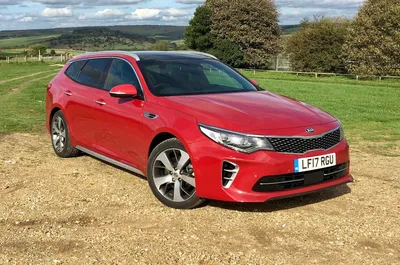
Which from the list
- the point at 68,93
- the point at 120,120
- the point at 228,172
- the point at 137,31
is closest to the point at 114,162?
the point at 120,120

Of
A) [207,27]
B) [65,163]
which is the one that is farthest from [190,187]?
[207,27]

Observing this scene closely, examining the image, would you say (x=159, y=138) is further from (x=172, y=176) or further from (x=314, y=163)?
(x=314, y=163)

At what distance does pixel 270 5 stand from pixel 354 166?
56952 mm

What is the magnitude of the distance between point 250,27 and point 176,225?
57.2 metres

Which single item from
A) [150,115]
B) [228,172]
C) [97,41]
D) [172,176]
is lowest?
[172,176]

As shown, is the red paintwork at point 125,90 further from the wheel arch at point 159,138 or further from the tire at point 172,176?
the tire at point 172,176

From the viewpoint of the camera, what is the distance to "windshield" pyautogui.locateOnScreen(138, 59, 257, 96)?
219 inches

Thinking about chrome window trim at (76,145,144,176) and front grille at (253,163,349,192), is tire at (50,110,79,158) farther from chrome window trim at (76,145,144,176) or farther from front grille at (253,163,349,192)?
front grille at (253,163,349,192)

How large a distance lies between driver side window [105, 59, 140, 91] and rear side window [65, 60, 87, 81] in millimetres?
971

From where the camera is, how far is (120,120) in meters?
5.62

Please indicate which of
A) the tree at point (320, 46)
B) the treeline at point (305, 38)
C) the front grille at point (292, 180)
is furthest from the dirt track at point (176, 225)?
the tree at point (320, 46)

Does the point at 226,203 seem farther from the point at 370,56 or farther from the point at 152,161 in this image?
the point at 370,56

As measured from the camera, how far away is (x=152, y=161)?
5129mm

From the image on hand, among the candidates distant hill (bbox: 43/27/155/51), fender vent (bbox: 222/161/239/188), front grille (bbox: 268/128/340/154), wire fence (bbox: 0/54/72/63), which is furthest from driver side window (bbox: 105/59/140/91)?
distant hill (bbox: 43/27/155/51)
